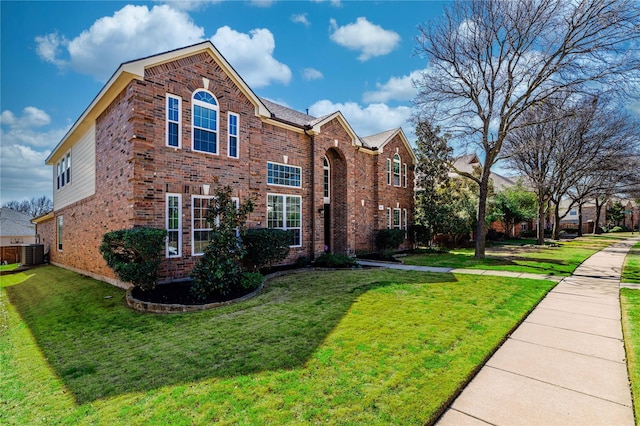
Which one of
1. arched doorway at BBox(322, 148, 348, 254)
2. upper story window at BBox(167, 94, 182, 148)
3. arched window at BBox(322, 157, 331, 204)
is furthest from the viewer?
arched window at BBox(322, 157, 331, 204)

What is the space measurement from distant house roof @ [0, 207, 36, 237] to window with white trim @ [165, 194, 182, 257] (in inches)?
1345

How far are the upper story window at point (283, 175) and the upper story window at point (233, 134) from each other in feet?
5.36

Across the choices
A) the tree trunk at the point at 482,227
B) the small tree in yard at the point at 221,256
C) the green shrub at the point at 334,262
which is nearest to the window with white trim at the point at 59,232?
the small tree in yard at the point at 221,256

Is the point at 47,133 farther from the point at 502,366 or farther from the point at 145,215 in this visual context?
the point at 502,366

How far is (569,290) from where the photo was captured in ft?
26.5

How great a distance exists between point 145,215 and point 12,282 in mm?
10105

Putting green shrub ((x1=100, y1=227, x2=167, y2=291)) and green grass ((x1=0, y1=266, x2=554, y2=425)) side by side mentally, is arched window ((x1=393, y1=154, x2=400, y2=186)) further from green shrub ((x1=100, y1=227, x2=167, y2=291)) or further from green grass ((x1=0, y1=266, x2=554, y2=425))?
green shrub ((x1=100, y1=227, x2=167, y2=291))

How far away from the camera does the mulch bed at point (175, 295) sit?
7.35 m

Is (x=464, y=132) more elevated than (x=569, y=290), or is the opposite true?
(x=464, y=132)

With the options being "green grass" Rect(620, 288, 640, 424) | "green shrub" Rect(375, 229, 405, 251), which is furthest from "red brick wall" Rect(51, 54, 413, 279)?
"green grass" Rect(620, 288, 640, 424)

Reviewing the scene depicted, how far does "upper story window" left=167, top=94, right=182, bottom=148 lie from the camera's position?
30.6ft

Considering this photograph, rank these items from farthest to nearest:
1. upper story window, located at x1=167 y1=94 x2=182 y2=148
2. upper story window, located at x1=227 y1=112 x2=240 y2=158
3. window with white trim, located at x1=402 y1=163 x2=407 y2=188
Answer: window with white trim, located at x1=402 y1=163 x2=407 y2=188 < upper story window, located at x1=227 y1=112 x2=240 y2=158 < upper story window, located at x1=167 y1=94 x2=182 y2=148

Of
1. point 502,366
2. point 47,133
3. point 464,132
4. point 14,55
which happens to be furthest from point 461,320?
point 47,133

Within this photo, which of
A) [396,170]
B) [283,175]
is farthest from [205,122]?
[396,170]
